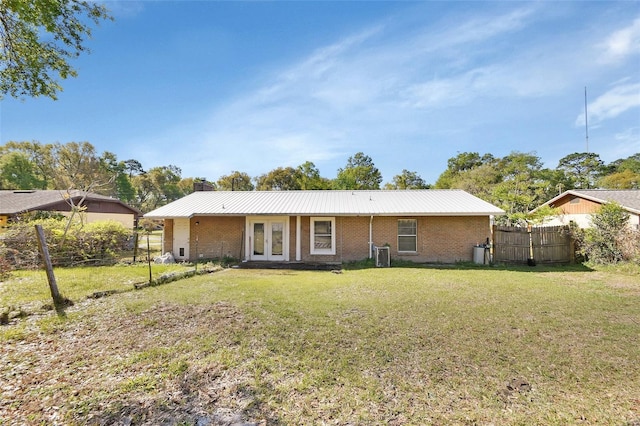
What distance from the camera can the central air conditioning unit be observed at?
41.0ft

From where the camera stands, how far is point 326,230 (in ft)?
45.3

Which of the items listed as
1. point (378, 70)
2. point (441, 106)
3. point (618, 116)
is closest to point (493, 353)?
point (378, 70)

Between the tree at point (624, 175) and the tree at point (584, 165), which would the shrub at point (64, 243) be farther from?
the tree at point (584, 165)

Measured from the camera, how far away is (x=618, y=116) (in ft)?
65.5

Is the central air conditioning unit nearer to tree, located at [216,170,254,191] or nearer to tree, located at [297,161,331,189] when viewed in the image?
tree, located at [297,161,331,189]

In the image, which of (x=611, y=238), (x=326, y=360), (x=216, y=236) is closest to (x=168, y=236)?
(x=216, y=236)

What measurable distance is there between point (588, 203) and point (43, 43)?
80.0ft

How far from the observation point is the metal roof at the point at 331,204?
13039 millimetres

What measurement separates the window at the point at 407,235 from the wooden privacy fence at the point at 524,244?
356 centimetres

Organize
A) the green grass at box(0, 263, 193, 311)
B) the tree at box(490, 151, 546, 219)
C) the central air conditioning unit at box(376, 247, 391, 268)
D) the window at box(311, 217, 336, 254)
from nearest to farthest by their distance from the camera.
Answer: the green grass at box(0, 263, 193, 311) → the central air conditioning unit at box(376, 247, 391, 268) → the window at box(311, 217, 336, 254) → the tree at box(490, 151, 546, 219)

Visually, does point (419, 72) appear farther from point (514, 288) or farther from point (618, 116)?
point (618, 116)

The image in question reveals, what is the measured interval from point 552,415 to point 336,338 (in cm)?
281

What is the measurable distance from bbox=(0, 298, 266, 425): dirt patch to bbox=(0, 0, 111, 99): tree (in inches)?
218

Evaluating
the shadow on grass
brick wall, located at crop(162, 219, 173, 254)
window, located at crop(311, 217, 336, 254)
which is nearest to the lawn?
the shadow on grass
